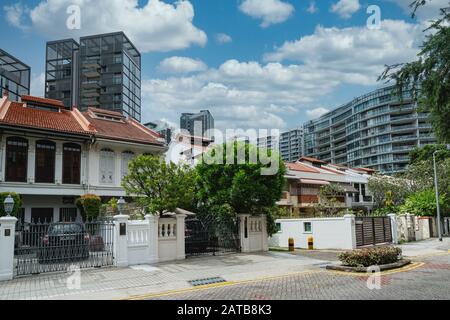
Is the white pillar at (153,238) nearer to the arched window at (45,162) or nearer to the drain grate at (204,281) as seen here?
the drain grate at (204,281)

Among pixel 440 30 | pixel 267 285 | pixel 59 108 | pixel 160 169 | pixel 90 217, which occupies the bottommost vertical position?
pixel 267 285

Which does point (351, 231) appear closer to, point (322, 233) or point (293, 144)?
point (322, 233)

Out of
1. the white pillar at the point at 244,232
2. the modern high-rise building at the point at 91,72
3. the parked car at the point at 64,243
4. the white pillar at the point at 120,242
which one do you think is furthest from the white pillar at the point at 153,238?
the modern high-rise building at the point at 91,72

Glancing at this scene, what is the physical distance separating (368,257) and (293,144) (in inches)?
4506

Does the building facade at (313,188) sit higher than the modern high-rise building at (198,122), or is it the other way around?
the modern high-rise building at (198,122)

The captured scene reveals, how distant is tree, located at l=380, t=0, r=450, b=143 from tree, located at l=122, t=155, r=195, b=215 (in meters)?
8.70

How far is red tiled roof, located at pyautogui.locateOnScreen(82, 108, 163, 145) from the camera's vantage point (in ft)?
88.8

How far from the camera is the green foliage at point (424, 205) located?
31656mm

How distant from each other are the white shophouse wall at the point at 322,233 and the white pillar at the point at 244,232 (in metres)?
5.70

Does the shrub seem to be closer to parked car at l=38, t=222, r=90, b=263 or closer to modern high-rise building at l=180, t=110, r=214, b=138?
parked car at l=38, t=222, r=90, b=263

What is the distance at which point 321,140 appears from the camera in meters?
113
